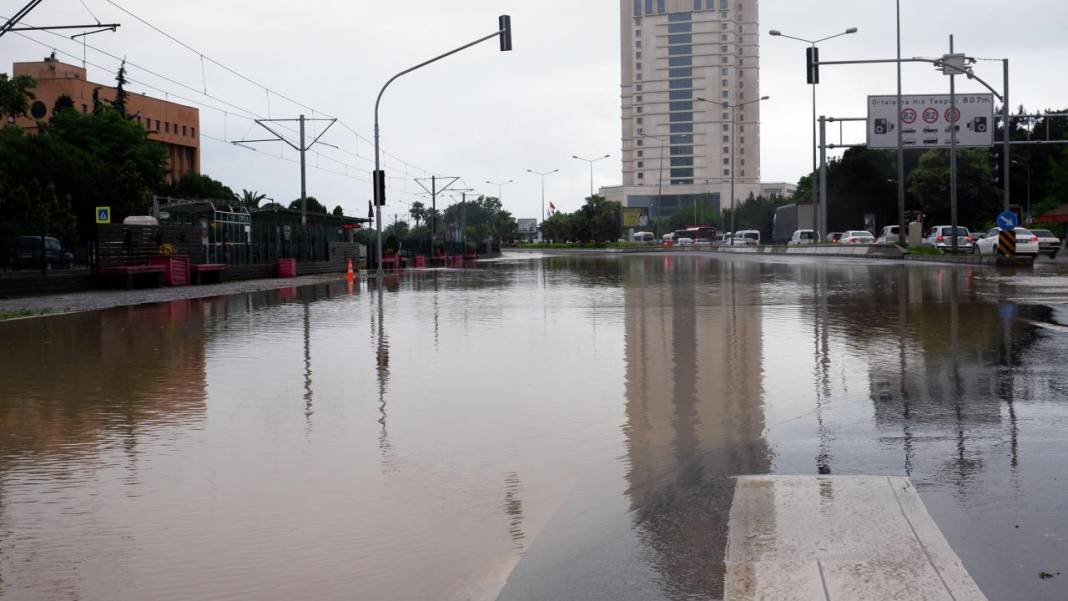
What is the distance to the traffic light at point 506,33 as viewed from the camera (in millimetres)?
30109

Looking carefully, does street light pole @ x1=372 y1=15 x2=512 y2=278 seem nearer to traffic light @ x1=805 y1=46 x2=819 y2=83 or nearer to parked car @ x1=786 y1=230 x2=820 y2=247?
traffic light @ x1=805 y1=46 x2=819 y2=83

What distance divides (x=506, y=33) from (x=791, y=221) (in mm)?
70456

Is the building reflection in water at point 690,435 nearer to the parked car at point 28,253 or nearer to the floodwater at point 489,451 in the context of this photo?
the floodwater at point 489,451

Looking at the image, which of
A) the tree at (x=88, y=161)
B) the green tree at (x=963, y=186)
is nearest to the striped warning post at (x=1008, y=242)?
the tree at (x=88, y=161)

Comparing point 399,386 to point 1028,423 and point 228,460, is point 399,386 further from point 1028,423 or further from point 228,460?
point 1028,423

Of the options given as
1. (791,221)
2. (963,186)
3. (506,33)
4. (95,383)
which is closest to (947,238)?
(963,186)

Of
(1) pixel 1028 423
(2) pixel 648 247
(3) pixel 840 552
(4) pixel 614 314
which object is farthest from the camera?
(2) pixel 648 247

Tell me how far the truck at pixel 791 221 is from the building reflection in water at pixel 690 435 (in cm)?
7485

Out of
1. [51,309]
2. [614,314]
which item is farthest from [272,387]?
[51,309]

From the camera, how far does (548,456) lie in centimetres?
675

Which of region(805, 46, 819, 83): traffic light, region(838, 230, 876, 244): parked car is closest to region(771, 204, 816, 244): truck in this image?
region(838, 230, 876, 244): parked car

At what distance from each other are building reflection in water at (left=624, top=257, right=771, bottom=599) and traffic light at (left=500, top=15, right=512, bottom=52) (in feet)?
51.4

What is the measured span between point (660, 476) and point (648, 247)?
109110mm

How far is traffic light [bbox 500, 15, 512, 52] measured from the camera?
3011 centimetres
